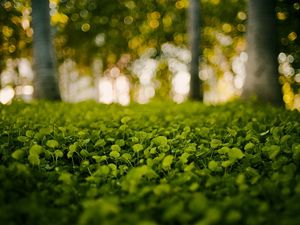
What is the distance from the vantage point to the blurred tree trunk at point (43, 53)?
804cm

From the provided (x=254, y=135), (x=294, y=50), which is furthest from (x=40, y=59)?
(x=294, y=50)

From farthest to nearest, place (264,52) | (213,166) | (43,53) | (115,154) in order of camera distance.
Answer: (43,53) < (264,52) < (115,154) < (213,166)

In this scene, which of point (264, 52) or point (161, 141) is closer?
point (161, 141)

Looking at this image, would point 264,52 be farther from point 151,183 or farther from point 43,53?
point 151,183

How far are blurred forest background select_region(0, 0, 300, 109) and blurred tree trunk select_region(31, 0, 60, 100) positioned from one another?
4171 millimetres

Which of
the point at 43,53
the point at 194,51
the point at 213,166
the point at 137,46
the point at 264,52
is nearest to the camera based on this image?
the point at 213,166

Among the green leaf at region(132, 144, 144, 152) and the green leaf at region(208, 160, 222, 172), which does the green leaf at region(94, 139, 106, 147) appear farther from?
the green leaf at region(208, 160, 222, 172)

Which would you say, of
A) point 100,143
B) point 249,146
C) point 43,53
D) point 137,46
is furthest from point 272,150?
point 137,46

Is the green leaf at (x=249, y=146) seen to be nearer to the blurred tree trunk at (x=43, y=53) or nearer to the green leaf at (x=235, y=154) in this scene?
the green leaf at (x=235, y=154)

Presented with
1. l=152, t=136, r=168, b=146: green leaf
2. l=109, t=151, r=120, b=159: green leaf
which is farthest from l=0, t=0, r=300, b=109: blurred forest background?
l=109, t=151, r=120, b=159: green leaf

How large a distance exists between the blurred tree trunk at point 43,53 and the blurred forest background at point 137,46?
4171mm

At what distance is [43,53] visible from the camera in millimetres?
8250

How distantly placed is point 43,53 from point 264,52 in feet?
17.7

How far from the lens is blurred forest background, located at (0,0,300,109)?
14.9 metres
